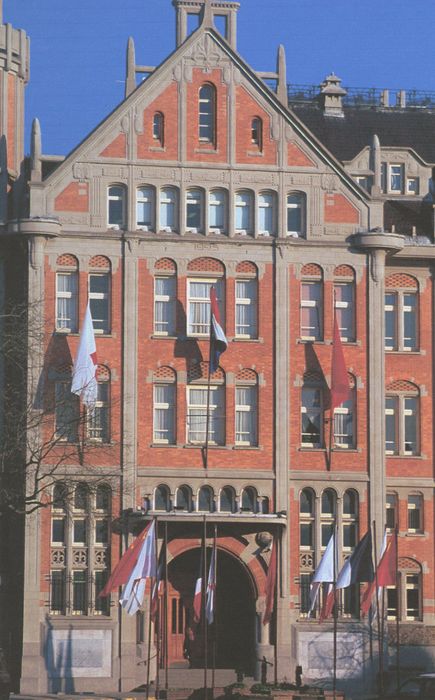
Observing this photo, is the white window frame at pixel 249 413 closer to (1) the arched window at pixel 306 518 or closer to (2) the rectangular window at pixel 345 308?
(1) the arched window at pixel 306 518

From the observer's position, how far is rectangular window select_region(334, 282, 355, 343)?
8819cm

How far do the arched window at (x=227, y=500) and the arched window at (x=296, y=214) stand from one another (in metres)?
10.3

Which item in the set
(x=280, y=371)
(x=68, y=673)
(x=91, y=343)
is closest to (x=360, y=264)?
(x=280, y=371)

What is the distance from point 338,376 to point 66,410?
10.3 metres

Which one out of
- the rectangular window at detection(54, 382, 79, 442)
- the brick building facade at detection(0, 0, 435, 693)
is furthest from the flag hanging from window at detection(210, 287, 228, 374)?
the rectangular window at detection(54, 382, 79, 442)

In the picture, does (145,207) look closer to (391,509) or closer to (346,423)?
(346,423)

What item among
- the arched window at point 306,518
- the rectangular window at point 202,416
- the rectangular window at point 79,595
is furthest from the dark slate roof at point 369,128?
the rectangular window at point 79,595

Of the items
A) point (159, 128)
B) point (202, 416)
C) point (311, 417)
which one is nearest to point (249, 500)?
point (202, 416)

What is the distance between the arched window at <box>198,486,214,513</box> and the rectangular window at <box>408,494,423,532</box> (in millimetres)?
8281

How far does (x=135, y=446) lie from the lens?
282ft

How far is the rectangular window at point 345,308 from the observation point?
289ft

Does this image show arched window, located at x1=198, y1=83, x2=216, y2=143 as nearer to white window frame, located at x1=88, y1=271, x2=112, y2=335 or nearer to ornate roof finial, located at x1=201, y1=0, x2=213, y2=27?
ornate roof finial, located at x1=201, y1=0, x2=213, y2=27

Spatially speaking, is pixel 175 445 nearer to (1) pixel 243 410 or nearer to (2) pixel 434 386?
(1) pixel 243 410

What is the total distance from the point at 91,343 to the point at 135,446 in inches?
171
